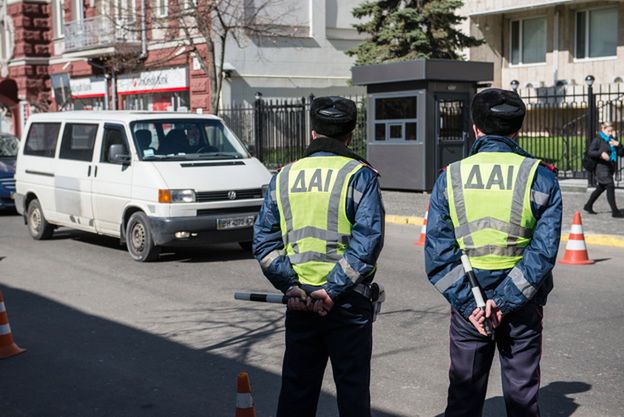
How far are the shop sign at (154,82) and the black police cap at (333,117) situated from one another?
26.0 meters

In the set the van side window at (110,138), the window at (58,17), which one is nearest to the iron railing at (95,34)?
the window at (58,17)

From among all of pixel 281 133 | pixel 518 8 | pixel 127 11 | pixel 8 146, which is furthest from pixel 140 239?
pixel 518 8

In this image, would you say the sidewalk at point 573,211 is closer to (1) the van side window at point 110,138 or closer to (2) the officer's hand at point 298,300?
(1) the van side window at point 110,138

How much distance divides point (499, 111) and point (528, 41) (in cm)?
3033

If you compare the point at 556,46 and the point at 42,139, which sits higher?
the point at 556,46

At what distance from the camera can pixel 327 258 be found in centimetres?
385

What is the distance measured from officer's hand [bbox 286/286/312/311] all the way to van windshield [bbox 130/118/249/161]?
747 centimetres

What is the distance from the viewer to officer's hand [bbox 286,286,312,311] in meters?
3.82

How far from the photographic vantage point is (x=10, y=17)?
37094 mm

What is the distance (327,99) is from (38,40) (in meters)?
35.9

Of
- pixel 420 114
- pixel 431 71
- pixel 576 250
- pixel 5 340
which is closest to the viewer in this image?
pixel 5 340

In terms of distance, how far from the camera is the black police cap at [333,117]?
3.87 metres

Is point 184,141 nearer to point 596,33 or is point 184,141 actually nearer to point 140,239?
point 140,239

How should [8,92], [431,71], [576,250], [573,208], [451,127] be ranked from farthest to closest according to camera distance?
1. [8,92]
2. [451,127]
3. [431,71]
4. [573,208]
5. [576,250]
